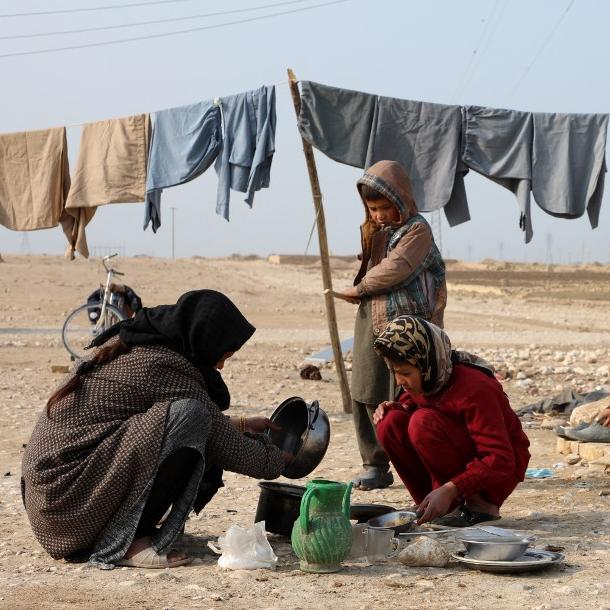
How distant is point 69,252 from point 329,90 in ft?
9.48

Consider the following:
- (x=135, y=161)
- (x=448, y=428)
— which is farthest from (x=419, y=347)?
(x=135, y=161)

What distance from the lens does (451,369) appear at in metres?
4.61

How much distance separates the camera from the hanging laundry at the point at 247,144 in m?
8.45

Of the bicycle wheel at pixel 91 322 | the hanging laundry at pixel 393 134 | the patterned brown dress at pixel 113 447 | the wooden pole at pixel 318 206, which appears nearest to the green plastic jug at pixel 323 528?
the patterned brown dress at pixel 113 447

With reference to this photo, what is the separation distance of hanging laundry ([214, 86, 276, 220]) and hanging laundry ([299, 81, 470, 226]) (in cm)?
39

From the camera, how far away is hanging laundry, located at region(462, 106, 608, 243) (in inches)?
327

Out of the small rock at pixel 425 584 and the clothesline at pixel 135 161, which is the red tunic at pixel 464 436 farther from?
the clothesline at pixel 135 161

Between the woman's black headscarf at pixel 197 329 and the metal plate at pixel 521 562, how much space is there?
48.3 inches

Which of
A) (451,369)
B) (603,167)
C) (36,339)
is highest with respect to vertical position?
(603,167)

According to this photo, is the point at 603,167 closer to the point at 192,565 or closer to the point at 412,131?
the point at 412,131

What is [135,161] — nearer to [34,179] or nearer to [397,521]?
[34,179]

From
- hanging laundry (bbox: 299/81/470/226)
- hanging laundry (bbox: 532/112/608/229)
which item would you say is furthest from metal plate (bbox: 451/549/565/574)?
hanging laundry (bbox: 532/112/608/229)

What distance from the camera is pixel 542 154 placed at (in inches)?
330

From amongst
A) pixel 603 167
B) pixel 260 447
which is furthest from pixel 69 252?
pixel 260 447
